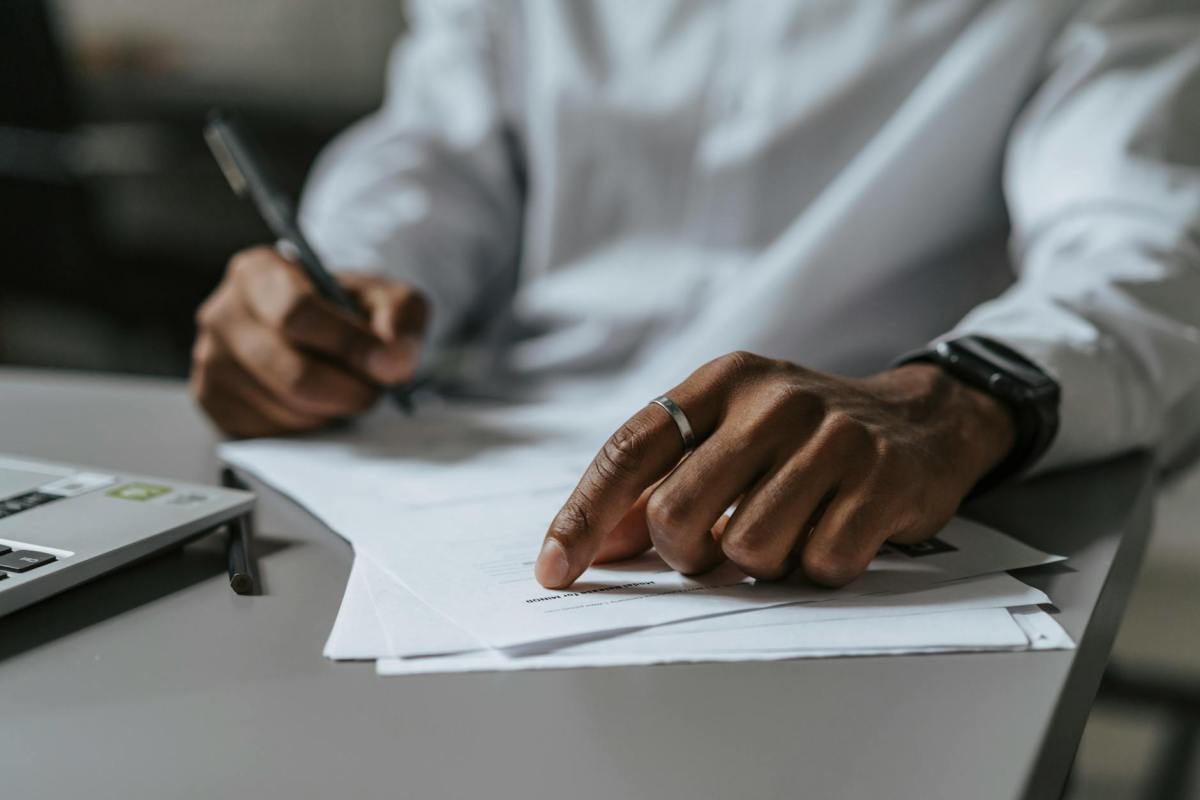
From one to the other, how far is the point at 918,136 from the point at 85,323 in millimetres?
1660

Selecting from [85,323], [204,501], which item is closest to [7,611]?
[204,501]

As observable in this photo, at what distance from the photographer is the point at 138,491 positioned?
1.49 ft

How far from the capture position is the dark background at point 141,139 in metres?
1.58

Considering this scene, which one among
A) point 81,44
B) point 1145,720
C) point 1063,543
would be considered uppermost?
point 81,44

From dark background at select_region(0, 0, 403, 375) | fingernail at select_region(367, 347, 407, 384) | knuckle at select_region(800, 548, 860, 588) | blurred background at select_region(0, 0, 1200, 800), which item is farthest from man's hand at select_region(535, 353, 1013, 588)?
dark background at select_region(0, 0, 403, 375)

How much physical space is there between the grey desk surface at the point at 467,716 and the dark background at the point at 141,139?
1.33m

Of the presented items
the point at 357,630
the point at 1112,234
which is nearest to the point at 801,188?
the point at 1112,234

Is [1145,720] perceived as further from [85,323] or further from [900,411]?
[85,323]

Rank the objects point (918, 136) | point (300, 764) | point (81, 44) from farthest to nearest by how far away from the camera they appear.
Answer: point (81, 44) < point (918, 136) < point (300, 764)

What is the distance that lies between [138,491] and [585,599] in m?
0.23

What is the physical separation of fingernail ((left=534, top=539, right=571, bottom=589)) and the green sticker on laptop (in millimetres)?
195

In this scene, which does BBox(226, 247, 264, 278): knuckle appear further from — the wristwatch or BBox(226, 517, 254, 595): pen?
the wristwatch

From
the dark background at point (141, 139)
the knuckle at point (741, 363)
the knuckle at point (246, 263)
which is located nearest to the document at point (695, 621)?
the knuckle at point (741, 363)

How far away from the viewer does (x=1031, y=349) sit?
1.70 ft
